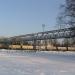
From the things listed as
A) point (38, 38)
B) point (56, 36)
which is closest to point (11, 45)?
point (38, 38)

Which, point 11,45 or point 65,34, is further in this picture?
point 11,45

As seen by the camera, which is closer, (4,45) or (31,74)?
(31,74)

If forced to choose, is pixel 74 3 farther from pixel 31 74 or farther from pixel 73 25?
pixel 31 74

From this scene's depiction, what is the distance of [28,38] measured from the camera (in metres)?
93.6

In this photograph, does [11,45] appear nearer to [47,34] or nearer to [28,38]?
[28,38]

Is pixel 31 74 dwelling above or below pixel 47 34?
below

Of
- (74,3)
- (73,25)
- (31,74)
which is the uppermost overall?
(74,3)

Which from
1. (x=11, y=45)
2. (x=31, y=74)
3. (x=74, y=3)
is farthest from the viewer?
(x=11, y=45)

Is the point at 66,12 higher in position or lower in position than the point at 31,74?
higher

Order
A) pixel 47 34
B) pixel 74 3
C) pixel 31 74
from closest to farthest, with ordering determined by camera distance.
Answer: pixel 31 74 < pixel 74 3 < pixel 47 34

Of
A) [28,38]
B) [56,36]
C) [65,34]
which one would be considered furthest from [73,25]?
[28,38]

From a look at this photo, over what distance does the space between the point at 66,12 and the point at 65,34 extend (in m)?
33.6

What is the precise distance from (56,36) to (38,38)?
13361 mm

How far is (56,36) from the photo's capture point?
7131 centimetres
